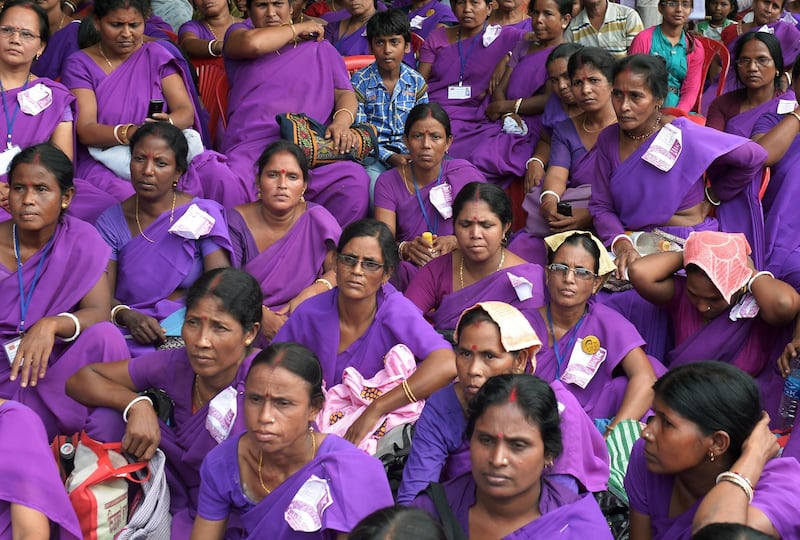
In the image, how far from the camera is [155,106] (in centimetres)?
502

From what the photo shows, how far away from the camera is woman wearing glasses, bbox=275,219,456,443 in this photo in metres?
3.67

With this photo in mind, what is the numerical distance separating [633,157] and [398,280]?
1.18m

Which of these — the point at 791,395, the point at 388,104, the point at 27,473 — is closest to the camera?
the point at 27,473

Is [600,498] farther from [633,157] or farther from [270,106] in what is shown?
[270,106]

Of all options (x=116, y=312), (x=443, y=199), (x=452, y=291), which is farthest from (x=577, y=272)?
(x=116, y=312)

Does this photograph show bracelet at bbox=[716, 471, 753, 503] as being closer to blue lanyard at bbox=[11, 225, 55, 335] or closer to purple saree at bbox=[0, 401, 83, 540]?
purple saree at bbox=[0, 401, 83, 540]

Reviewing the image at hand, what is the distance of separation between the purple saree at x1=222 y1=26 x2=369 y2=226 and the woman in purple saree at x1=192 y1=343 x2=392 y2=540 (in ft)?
7.55

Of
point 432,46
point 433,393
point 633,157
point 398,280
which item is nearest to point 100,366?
point 433,393

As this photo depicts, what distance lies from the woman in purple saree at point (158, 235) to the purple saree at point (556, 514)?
67.9 inches

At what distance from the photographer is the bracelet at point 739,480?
2.54 metres

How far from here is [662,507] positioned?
2846 millimetres

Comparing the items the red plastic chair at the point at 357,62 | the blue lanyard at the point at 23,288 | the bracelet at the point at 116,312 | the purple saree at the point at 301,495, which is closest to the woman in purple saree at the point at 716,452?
the purple saree at the point at 301,495

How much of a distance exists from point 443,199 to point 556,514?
247 cm

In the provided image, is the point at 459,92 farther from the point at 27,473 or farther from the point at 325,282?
Answer: the point at 27,473
